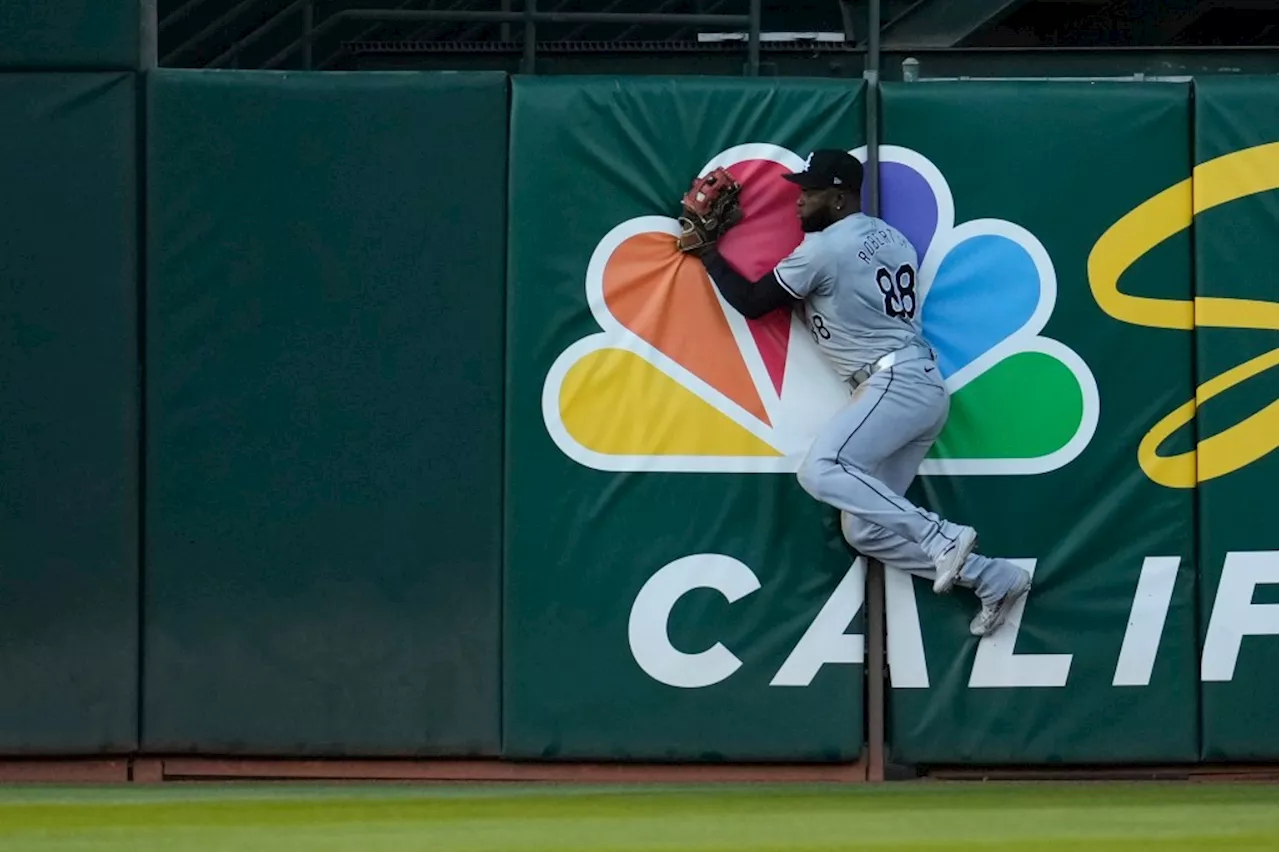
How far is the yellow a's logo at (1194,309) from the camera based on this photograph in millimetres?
7395

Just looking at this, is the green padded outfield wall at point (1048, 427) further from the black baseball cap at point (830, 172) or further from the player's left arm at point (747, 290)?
the player's left arm at point (747, 290)

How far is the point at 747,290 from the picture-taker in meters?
7.27

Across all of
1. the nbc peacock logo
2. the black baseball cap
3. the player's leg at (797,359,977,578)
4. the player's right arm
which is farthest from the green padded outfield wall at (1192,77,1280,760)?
the player's right arm

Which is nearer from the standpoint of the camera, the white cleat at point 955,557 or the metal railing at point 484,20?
the white cleat at point 955,557

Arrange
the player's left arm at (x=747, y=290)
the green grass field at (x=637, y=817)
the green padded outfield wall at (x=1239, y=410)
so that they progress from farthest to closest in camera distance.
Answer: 1. the green padded outfield wall at (x=1239, y=410)
2. the player's left arm at (x=747, y=290)
3. the green grass field at (x=637, y=817)

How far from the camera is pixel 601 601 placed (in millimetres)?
7340

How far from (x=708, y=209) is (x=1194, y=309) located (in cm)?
194

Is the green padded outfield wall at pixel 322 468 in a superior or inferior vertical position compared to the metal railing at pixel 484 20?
inferior

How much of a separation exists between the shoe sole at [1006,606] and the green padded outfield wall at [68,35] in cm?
395

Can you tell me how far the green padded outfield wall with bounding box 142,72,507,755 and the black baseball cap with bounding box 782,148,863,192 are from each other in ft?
4.35

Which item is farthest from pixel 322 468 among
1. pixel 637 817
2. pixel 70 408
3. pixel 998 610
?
pixel 998 610

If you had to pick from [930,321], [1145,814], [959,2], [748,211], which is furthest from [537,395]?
[959,2]

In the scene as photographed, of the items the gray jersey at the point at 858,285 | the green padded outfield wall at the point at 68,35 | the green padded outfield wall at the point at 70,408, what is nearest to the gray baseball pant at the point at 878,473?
the gray jersey at the point at 858,285

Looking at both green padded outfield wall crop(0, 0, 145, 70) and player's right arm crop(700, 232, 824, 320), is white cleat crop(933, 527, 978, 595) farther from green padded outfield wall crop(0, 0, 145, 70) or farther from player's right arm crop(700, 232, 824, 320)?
green padded outfield wall crop(0, 0, 145, 70)
